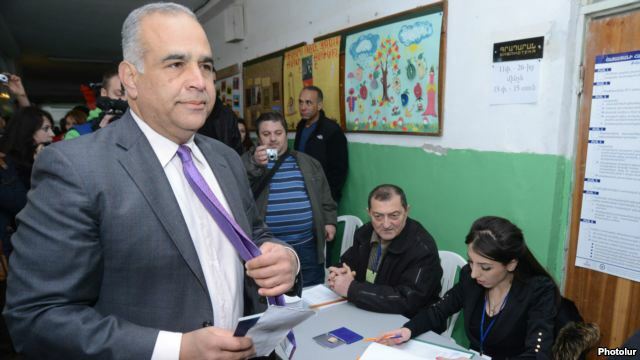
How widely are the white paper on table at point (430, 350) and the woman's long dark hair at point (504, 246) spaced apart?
451mm

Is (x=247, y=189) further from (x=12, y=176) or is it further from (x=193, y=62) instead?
(x=12, y=176)

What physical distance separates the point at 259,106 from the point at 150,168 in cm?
412

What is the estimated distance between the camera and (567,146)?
1.97 m

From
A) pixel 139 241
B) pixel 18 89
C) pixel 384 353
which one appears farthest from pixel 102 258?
pixel 18 89

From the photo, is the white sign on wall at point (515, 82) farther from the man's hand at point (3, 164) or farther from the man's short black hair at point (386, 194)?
the man's hand at point (3, 164)

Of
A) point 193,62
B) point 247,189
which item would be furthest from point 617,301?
point 193,62

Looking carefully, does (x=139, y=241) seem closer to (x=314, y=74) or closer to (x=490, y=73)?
(x=490, y=73)

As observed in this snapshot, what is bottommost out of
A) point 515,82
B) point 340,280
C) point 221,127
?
point 340,280

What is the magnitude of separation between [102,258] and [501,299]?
1.65 metres

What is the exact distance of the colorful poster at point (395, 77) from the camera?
2.58 meters

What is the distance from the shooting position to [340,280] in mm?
1990

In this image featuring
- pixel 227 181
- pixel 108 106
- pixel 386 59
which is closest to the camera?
pixel 227 181

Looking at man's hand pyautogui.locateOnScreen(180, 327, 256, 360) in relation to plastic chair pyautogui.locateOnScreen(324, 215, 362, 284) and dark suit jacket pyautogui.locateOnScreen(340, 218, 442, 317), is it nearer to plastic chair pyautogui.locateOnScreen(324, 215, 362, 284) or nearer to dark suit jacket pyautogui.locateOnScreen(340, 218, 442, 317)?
dark suit jacket pyautogui.locateOnScreen(340, 218, 442, 317)

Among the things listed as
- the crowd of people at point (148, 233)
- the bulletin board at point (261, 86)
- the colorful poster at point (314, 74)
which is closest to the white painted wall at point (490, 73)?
the colorful poster at point (314, 74)
